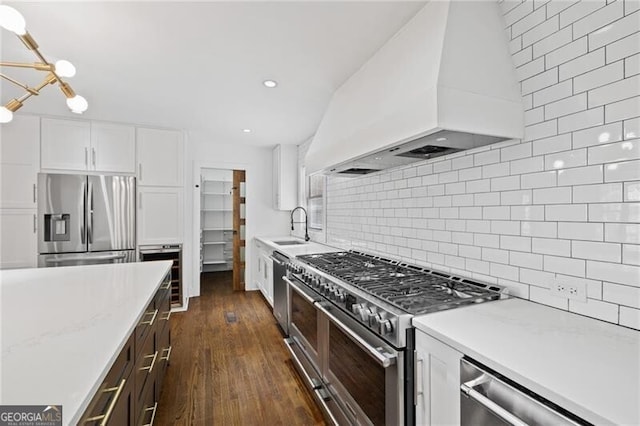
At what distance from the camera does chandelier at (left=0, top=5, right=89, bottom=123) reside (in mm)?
1152

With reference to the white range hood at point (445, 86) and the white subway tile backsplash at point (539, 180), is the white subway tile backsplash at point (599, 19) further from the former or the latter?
the white subway tile backsplash at point (539, 180)

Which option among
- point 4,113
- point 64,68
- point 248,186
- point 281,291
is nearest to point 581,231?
point 64,68

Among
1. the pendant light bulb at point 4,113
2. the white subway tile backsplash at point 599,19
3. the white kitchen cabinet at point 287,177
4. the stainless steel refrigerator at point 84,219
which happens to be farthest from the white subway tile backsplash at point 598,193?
the stainless steel refrigerator at point 84,219

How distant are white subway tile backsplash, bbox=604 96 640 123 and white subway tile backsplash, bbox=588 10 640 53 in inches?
10.1

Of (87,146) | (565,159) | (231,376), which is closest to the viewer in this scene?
(565,159)

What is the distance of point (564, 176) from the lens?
130 cm

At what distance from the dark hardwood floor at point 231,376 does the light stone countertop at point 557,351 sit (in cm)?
139

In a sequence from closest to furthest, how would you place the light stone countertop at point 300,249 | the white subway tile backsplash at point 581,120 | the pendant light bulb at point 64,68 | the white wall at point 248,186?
the white subway tile backsplash at point 581,120, the pendant light bulb at point 64,68, the light stone countertop at point 300,249, the white wall at point 248,186

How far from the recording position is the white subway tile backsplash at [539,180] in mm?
1342

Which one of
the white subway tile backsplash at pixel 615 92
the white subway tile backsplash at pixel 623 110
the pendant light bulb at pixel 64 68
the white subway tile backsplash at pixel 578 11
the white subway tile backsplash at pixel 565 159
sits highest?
the white subway tile backsplash at pixel 578 11

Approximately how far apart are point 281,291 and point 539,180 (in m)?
2.65

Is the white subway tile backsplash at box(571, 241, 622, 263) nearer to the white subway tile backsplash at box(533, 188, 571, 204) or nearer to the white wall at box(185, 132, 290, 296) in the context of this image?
the white subway tile backsplash at box(533, 188, 571, 204)

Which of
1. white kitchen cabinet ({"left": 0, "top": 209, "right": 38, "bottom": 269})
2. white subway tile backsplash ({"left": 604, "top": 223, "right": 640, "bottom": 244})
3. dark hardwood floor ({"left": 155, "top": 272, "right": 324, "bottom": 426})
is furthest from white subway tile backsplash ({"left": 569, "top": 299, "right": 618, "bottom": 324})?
white kitchen cabinet ({"left": 0, "top": 209, "right": 38, "bottom": 269})

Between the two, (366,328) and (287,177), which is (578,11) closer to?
(366,328)
